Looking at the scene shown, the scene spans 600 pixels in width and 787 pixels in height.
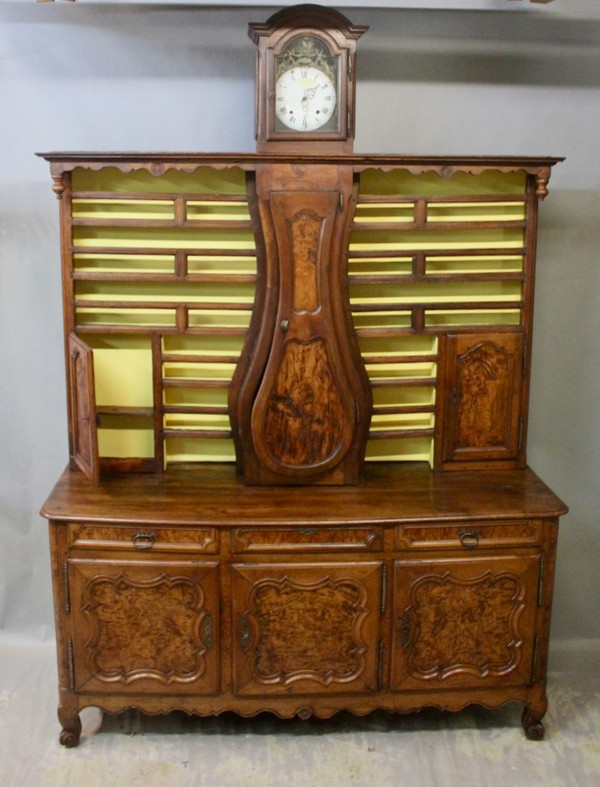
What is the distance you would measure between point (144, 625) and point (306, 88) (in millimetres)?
1875

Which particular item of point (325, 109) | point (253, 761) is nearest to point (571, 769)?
point (253, 761)

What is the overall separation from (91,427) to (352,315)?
100cm

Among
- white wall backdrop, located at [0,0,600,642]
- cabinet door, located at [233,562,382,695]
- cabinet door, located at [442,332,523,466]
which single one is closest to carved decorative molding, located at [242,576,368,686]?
cabinet door, located at [233,562,382,695]

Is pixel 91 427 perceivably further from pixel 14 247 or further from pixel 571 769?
pixel 571 769

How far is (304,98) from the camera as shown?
3053 millimetres

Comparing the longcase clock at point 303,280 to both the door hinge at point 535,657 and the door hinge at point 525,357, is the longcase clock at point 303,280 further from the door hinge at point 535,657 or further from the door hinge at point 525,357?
the door hinge at point 535,657

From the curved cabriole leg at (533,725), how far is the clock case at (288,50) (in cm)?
207

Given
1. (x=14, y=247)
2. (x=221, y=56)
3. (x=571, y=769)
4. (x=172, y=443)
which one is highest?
(x=221, y=56)

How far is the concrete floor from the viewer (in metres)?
3.08

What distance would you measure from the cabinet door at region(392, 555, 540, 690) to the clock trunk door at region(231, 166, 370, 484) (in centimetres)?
48

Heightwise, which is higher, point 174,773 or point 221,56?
point 221,56

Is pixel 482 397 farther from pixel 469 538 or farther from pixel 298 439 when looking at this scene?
pixel 298 439

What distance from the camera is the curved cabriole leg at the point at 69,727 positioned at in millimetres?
3168

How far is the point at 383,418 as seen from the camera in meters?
3.47
